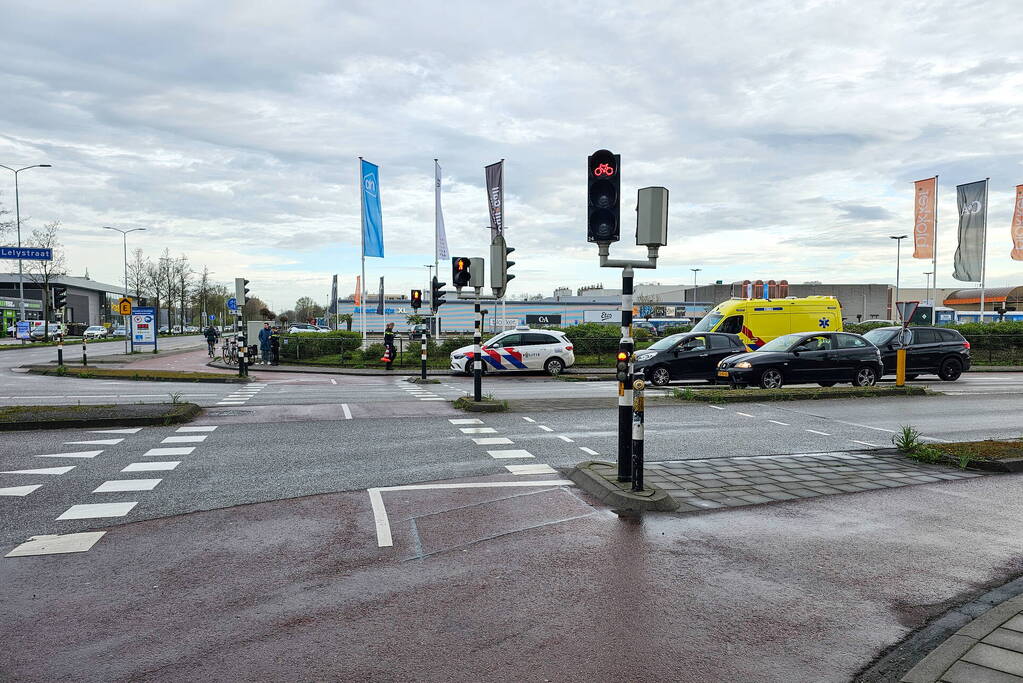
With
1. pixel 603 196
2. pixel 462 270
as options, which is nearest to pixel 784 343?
pixel 462 270

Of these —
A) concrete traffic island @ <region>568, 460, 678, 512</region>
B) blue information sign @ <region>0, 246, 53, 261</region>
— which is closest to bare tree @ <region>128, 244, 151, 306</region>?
blue information sign @ <region>0, 246, 53, 261</region>

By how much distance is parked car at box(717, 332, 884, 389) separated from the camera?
17453 millimetres

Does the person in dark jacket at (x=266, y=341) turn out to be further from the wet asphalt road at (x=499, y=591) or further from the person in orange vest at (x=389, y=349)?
the wet asphalt road at (x=499, y=591)

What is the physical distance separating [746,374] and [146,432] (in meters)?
13.0

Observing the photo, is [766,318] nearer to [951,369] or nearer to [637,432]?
[951,369]

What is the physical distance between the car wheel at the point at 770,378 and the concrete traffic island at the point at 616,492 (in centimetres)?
1073

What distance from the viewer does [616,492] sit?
673 cm

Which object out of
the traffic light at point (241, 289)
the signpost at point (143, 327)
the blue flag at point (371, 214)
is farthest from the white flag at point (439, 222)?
the signpost at point (143, 327)

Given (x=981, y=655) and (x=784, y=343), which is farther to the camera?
(x=784, y=343)

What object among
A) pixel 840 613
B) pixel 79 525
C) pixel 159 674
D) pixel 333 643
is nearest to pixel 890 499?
pixel 840 613

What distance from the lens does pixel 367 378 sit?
23891mm

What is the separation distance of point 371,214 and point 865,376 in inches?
877

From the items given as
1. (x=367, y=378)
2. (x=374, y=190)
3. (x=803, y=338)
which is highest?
(x=374, y=190)

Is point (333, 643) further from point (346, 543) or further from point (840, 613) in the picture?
point (840, 613)
